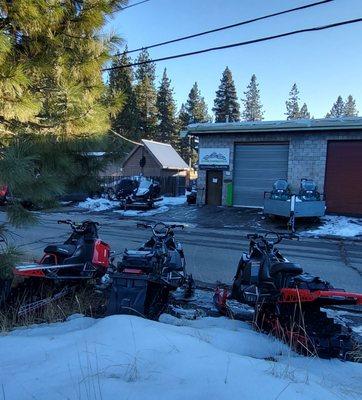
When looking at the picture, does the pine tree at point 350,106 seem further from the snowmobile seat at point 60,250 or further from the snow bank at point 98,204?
the snowmobile seat at point 60,250

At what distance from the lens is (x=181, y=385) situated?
2547 millimetres

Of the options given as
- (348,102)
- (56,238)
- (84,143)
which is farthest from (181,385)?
(348,102)

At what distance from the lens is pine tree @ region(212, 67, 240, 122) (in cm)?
6725

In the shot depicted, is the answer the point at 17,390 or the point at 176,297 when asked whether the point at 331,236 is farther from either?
the point at 17,390

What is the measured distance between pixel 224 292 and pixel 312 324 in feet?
5.60

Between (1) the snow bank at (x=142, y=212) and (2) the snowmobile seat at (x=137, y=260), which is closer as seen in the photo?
(2) the snowmobile seat at (x=137, y=260)

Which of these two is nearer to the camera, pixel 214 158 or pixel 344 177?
pixel 344 177

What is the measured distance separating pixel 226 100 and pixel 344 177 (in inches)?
1915

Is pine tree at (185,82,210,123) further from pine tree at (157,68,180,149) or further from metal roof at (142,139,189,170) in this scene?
metal roof at (142,139,189,170)

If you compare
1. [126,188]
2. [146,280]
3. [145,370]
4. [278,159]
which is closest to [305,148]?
[278,159]

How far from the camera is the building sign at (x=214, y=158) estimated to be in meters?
24.2

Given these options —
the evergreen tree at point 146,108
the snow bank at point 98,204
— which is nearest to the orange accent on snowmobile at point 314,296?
the snow bank at point 98,204

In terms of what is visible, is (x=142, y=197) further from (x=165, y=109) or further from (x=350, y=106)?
(x=350, y=106)

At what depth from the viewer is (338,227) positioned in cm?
1775
